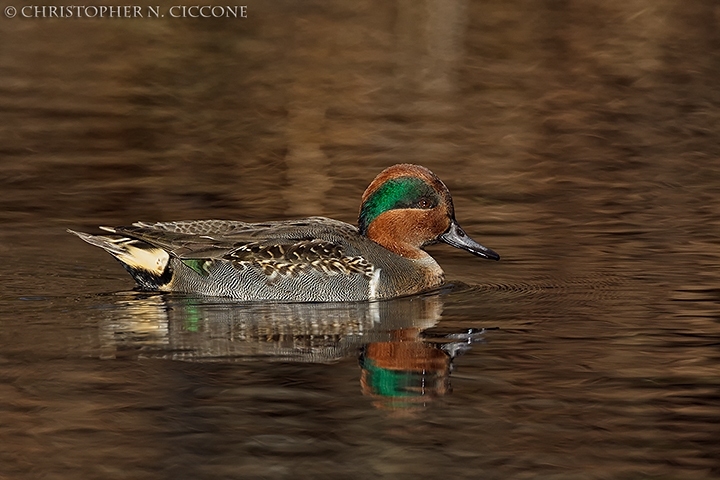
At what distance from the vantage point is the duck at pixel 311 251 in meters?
9.90

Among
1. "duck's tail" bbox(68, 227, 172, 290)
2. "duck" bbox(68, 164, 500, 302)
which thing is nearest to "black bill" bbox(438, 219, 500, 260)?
"duck" bbox(68, 164, 500, 302)

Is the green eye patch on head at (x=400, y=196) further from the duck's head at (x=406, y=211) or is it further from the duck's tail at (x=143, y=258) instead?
the duck's tail at (x=143, y=258)

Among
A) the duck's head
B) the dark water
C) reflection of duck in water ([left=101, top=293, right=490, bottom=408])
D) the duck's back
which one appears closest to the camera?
the dark water

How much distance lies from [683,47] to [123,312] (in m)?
13.8

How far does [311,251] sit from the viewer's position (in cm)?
993

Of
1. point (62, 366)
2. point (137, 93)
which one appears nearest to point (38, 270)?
point (62, 366)

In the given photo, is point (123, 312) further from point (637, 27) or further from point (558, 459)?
point (637, 27)

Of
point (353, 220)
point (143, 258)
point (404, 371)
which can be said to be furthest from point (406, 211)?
point (404, 371)

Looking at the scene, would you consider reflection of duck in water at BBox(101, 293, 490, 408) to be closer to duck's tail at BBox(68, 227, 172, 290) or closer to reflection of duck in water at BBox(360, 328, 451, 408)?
reflection of duck in water at BBox(360, 328, 451, 408)

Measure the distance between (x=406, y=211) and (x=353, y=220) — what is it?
7.68 ft

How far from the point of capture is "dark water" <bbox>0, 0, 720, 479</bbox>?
692 centimetres

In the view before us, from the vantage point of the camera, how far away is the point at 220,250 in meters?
10.0

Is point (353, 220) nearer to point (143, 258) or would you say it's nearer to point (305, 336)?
point (143, 258)

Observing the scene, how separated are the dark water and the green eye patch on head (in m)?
0.63
